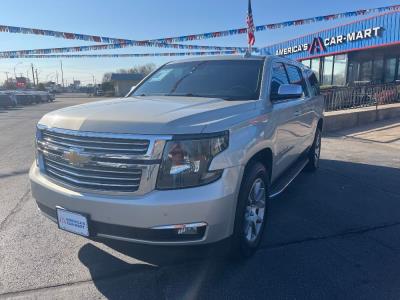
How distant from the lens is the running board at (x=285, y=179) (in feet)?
13.5

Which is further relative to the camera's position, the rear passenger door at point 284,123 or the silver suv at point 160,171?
the rear passenger door at point 284,123

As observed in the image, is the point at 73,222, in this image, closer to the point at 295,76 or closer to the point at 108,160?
the point at 108,160

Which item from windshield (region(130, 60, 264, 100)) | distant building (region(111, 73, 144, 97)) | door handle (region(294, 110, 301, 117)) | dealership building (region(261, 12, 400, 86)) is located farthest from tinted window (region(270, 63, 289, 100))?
distant building (region(111, 73, 144, 97))

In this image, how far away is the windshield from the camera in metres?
4.01

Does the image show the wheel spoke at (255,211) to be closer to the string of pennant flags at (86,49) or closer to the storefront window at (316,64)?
the string of pennant flags at (86,49)

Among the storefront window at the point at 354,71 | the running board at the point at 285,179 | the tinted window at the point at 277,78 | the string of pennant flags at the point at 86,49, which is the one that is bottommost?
the running board at the point at 285,179

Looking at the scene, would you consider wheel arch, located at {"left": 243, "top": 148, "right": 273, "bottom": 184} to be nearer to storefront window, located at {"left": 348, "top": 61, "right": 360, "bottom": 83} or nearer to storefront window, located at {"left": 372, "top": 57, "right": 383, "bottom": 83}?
storefront window, located at {"left": 372, "top": 57, "right": 383, "bottom": 83}

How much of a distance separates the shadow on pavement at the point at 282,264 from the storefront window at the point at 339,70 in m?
23.0

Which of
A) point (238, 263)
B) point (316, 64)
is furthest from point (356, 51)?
point (238, 263)

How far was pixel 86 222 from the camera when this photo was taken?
2.80 metres

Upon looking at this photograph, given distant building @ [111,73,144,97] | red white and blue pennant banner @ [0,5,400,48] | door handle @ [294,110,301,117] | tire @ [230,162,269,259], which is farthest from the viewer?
distant building @ [111,73,144,97]

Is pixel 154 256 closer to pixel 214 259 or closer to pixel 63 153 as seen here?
pixel 214 259

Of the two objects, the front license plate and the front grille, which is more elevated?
the front grille

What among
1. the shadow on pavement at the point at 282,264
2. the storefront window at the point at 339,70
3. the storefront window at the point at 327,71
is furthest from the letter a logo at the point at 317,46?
the shadow on pavement at the point at 282,264
